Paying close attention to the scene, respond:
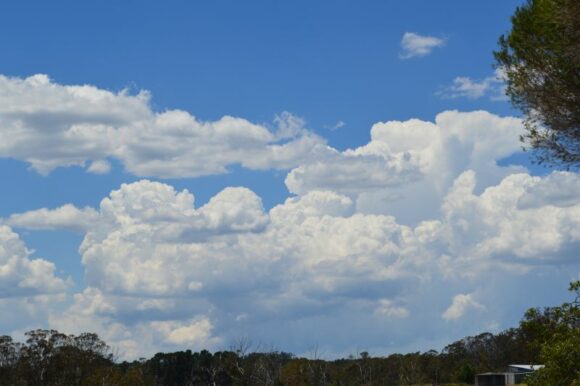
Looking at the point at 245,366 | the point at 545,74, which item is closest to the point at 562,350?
the point at 545,74

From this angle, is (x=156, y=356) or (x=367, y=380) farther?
(x=156, y=356)

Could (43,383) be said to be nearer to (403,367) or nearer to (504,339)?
(403,367)

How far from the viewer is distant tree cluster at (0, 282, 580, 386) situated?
93.4 metres

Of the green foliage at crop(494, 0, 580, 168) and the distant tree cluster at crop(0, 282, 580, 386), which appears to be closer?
the green foliage at crop(494, 0, 580, 168)

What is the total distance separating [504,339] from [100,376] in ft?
230

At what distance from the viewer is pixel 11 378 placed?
90750mm

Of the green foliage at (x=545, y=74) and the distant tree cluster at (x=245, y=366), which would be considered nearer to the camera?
the green foliage at (x=545, y=74)

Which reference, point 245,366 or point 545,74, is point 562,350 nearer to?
point 545,74

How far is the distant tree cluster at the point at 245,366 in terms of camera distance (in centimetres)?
9344

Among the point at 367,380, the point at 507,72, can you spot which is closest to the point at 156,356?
the point at 367,380

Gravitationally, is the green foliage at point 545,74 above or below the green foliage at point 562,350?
above

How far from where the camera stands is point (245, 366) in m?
127

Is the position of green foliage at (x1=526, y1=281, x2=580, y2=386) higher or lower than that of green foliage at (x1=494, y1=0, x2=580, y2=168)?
lower

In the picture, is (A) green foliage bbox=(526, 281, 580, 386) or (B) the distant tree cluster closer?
(A) green foliage bbox=(526, 281, 580, 386)
